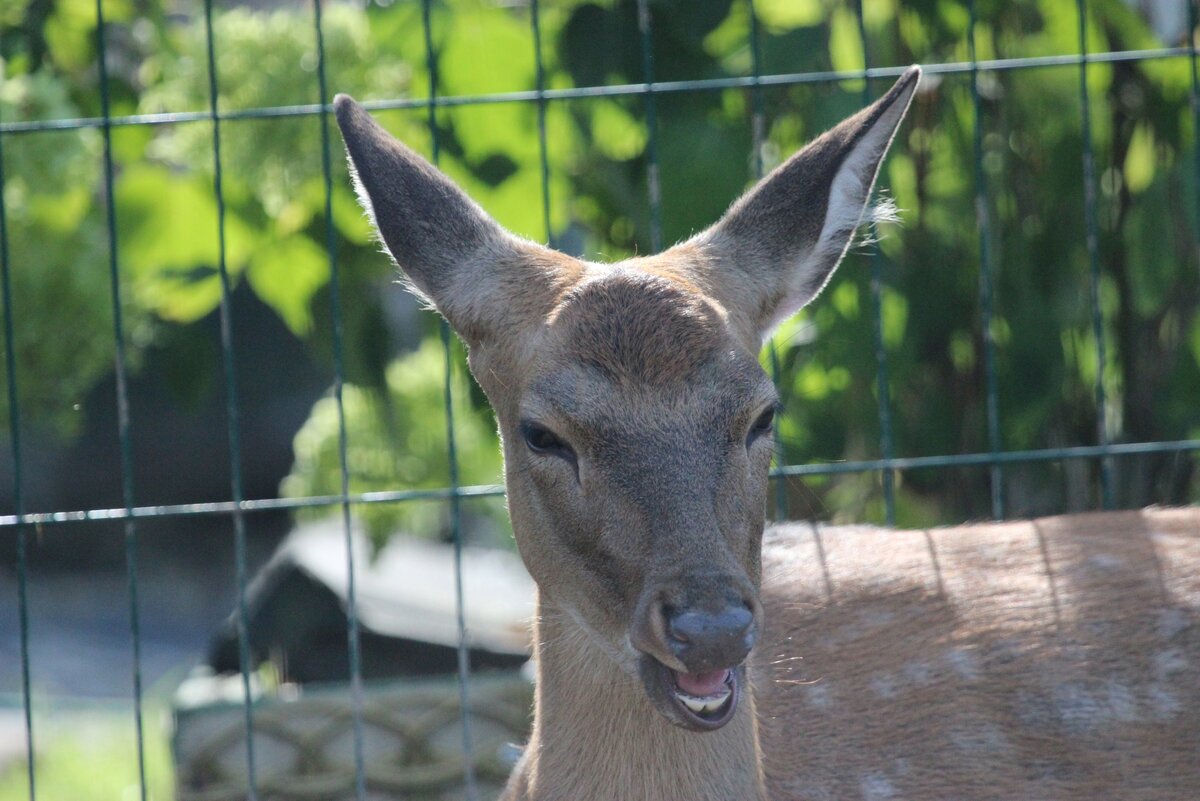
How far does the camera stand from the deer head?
103 inches

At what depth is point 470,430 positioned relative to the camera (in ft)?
19.3

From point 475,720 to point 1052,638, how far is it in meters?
2.17

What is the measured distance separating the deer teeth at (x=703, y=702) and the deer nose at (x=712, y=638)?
12 centimetres

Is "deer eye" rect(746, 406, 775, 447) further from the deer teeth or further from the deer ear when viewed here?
the deer teeth

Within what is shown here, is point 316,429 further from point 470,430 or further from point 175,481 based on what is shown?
point 175,481

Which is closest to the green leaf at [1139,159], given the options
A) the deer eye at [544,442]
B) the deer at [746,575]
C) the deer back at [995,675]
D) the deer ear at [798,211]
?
the deer at [746,575]

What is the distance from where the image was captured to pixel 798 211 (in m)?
3.33

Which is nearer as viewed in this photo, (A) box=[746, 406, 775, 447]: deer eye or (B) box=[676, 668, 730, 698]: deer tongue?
(B) box=[676, 668, 730, 698]: deer tongue

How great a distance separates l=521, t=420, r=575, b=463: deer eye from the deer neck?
14.0 inches

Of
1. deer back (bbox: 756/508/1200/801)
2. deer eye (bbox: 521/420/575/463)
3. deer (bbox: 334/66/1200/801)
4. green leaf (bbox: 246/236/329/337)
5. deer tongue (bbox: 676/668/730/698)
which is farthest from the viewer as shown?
green leaf (bbox: 246/236/329/337)

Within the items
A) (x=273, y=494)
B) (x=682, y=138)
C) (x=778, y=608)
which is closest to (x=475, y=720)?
(x=778, y=608)

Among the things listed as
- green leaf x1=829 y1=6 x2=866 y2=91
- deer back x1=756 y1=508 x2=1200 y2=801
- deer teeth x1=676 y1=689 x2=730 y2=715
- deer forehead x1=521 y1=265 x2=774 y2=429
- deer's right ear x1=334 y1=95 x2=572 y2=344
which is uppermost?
green leaf x1=829 y1=6 x2=866 y2=91

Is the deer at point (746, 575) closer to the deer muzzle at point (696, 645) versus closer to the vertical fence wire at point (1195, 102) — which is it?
the deer muzzle at point (696, 645)

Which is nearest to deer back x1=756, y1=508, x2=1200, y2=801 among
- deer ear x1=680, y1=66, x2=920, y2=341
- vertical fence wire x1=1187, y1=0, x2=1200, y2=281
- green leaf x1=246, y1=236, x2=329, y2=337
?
deer ear x1=680, y1=66, x2=920, y2=341
